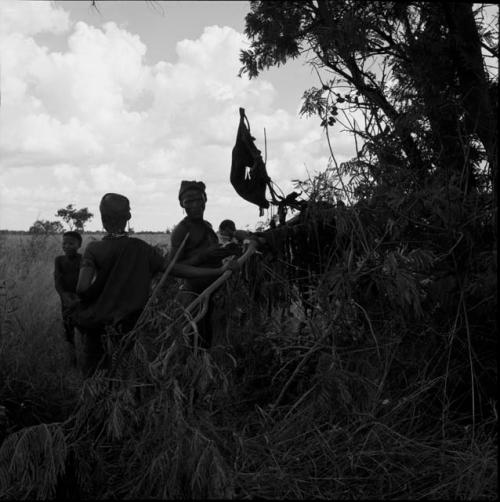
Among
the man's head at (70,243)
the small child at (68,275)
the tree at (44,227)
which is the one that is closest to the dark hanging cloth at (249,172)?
the small child at (68,275)

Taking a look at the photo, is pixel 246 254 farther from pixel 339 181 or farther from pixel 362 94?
pixel 362 94

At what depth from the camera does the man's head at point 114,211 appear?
14.0 ft

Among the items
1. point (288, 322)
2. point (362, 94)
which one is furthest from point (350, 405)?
point (362, 94)

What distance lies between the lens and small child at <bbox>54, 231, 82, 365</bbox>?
7.71m

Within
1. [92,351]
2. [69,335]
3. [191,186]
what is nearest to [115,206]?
[92,351]

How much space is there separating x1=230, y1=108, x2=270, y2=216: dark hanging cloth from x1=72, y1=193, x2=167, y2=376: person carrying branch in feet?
3.11

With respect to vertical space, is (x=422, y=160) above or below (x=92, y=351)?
above

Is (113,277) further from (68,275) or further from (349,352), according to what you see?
(68,275)

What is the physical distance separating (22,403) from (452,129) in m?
3.66

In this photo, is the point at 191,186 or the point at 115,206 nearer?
the point at 115,206

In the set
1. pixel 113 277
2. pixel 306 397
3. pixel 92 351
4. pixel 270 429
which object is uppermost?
pixel 113 277

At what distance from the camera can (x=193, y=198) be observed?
5438 mm

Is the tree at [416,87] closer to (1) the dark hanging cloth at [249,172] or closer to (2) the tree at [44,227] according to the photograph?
(1) the dark hanging cloth at [249,172]

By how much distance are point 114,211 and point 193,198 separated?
1231 mm
